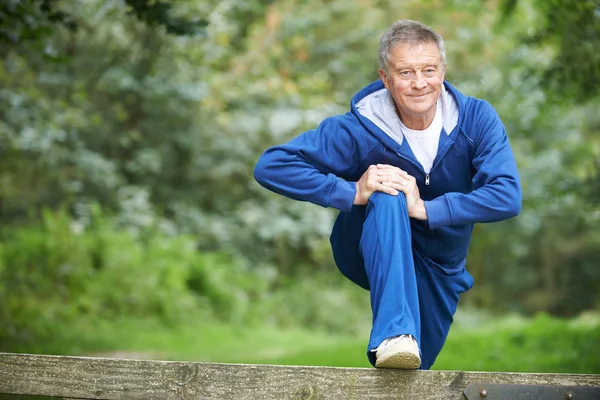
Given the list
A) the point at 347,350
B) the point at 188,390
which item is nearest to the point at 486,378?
the point at 188,390

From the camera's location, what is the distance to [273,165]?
299cm

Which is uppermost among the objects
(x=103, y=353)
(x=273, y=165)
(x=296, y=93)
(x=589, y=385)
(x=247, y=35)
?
(x=247, y=35)

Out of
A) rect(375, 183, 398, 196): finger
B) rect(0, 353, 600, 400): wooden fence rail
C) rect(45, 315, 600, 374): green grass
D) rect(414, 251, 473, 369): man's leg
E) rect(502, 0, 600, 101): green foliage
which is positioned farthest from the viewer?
rect(45, 315, 600, 374): green grass

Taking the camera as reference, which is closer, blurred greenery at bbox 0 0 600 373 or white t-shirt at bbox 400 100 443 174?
white t-shirt at bbox 400 100 443 174

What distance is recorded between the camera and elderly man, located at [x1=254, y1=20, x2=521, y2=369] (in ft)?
9.11

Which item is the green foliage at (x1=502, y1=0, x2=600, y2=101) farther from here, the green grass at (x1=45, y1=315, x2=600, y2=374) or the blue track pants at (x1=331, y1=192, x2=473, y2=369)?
the blue track pants at (x1=331, y1=192, x2=473, y2=369)

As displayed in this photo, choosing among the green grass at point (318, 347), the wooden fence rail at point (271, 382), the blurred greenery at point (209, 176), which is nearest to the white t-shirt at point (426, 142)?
the wooden fence rail at point (271, 382)

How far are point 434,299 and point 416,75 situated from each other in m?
0.92

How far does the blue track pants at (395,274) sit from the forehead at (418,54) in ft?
1.77

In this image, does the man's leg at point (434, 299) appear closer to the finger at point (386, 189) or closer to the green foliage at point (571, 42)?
the finger at point (386, 189)

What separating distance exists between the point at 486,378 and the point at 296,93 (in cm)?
1069

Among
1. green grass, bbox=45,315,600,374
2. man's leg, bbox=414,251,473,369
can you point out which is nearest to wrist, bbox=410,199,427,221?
man's leg, bbox=414,251,473,369

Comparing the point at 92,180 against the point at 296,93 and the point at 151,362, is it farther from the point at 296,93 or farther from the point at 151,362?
the point at 151,362

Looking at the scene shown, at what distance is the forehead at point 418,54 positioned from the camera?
296cm
